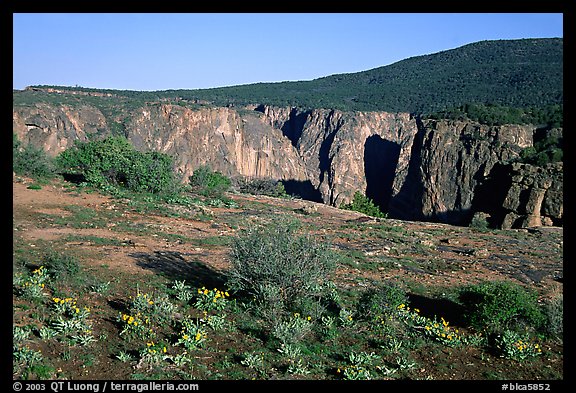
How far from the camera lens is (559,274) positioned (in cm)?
1334

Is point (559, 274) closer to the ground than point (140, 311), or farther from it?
closer to the ground

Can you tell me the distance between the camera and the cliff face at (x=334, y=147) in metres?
42.5

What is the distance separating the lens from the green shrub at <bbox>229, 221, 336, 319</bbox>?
26.0 ft

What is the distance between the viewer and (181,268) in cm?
1014

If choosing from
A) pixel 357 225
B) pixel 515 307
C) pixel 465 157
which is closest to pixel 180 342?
pixel 515 307

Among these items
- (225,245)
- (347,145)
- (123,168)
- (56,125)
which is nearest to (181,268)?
(225,245)

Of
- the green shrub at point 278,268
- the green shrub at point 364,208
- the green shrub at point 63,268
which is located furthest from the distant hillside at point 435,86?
the green shrub at point 63,268

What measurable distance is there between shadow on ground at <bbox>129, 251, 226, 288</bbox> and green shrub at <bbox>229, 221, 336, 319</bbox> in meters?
1.00

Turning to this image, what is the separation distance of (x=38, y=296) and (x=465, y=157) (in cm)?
4182

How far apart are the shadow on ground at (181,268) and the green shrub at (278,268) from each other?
100 centimetres

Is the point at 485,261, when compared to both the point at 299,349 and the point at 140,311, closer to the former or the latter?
the point at 299,349

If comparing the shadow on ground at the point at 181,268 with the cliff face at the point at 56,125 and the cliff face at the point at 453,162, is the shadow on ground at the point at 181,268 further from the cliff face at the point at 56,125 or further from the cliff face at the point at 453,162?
the cliff face at the point at 56,125

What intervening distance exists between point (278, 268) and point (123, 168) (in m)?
14.9
